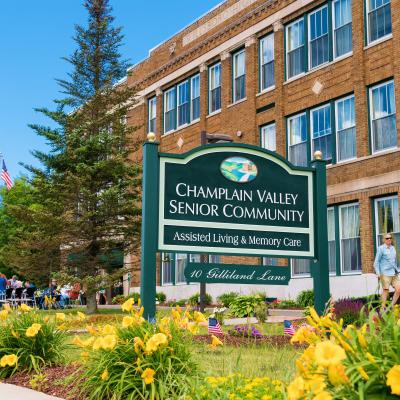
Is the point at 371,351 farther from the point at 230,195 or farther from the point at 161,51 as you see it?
the point at 161,51

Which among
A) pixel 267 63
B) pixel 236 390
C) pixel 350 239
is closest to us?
pixel 236 390

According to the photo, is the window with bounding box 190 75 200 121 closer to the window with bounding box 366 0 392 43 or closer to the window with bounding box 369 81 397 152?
the window with bounding box 366 0 392 43

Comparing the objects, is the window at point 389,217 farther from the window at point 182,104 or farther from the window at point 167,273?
the window at point 167,273

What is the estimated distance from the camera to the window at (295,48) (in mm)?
25297

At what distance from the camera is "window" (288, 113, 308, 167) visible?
24.7m

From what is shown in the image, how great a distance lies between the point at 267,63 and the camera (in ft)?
89.7

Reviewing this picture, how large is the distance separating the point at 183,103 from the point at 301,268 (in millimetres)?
12809

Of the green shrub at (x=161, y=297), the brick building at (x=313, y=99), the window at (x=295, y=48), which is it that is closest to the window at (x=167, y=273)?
the brick building at (x=313, y=99)

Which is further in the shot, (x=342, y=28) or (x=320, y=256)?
(x=342, y=28)

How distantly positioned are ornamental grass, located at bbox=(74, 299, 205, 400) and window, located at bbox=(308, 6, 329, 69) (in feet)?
64.9

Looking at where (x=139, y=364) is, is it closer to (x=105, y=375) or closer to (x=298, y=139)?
(x=105, y=375)

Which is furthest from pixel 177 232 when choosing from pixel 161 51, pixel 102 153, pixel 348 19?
pixel 161 51

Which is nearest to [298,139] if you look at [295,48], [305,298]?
[295,48]

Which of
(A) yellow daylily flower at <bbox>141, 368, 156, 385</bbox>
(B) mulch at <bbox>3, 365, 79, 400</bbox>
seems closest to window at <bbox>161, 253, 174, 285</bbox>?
(B) mulch at <bbox>3, 365, 79, 400</bbox>
